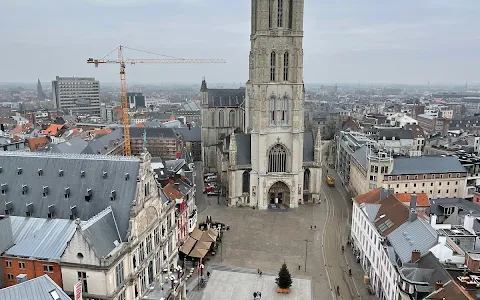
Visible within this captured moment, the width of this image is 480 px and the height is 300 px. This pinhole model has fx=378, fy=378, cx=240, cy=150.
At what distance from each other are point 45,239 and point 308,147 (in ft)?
250

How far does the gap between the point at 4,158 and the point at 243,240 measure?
163 feet

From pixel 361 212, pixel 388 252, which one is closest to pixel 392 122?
pixel 361 212

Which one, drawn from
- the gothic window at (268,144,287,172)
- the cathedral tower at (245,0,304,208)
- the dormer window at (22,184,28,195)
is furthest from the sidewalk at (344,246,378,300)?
the dormer window at (22,184,28,195)

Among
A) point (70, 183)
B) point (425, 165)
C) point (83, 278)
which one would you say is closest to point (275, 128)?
point (425, 165)

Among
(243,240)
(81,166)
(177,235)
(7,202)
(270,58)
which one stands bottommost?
(243,240)

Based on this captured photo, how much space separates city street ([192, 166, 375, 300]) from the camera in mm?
70188

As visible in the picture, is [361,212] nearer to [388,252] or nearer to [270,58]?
[388,252]

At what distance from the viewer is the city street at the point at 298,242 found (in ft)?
230

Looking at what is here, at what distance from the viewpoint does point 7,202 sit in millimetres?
58250

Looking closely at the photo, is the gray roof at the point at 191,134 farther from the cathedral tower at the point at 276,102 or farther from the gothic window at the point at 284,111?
the gothic window at the point at 284,111

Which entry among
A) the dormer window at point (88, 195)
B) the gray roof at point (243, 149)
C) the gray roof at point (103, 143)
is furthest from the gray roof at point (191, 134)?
the dormer window at point (88, 195)

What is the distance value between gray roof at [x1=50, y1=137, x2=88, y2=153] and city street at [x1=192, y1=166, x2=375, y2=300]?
41882 mm

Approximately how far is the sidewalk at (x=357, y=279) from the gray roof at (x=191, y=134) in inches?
3975

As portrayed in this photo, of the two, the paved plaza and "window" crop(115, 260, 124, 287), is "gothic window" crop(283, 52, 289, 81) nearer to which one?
the paved plaza
